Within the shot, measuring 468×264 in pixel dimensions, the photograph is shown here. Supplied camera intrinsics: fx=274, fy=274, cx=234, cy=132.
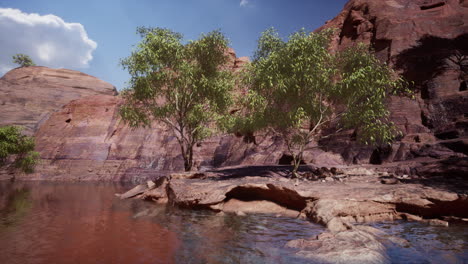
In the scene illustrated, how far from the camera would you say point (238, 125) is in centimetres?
2217

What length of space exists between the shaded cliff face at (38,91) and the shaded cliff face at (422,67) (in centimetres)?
→ 6395

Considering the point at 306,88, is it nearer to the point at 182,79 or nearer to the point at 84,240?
the point at 182,79

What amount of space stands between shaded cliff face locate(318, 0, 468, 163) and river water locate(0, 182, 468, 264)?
695 inches

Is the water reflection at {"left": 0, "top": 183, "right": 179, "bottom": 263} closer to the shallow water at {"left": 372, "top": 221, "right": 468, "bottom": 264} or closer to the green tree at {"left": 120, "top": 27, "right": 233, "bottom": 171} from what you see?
the shallow water at {"left": 372, "top": 221, "right": 468, "bottom": 264}

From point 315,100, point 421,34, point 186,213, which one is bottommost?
point 186,213

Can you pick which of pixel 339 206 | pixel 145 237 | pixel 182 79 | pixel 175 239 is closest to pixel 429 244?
pixel 339 206

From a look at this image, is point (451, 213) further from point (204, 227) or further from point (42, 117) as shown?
point (42, 117)

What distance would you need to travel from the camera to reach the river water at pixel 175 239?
6980 millimetres

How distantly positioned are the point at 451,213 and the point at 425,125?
24.9 m

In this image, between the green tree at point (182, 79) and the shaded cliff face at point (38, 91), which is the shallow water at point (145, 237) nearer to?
the green tree at point (182, 79)

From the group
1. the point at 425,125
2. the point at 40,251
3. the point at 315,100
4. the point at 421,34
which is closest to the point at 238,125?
the point at 315,100

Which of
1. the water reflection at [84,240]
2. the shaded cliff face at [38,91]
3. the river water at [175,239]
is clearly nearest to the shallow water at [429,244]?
the river water at [175,239]

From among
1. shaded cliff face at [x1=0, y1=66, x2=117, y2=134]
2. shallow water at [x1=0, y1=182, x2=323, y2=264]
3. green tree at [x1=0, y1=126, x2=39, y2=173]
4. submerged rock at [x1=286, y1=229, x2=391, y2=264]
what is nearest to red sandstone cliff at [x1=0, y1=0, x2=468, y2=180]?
shaded cliff face at [x1=0, y1=66, x2=117, y2=134]

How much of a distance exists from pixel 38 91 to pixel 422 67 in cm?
8141
